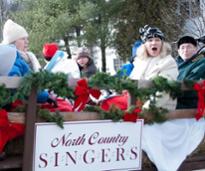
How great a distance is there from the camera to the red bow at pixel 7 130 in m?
3.47

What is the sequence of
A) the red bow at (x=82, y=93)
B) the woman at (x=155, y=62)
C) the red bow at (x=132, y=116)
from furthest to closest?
1. the woman at (x=155, y=62)
2. the red bow at (x=132, y=116)
3. the red bow at (x=82, y=93)

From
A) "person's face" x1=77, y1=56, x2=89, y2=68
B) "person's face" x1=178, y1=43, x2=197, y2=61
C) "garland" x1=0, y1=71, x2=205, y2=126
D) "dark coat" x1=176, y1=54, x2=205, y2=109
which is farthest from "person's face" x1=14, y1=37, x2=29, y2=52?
"person's face" x1=77, y1=56, x2=89, y2=68

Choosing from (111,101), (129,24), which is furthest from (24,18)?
(111,101)

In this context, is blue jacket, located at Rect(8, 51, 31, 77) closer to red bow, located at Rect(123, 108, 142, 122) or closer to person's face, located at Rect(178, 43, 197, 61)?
red bow, located at Rect(123, 108, 142, 122)

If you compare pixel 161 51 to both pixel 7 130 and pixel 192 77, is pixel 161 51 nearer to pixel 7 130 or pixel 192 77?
pixel 192 77

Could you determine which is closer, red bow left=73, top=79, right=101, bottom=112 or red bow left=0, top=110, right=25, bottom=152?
red bow left=0, top=110, right=25, bottom=152

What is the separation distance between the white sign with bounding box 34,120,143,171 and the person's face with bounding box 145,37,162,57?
0.91 m

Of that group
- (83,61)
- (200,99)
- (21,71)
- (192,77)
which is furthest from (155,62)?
(83,61)

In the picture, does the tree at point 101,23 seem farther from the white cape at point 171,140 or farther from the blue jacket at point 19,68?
the blue jacket at point 19,68

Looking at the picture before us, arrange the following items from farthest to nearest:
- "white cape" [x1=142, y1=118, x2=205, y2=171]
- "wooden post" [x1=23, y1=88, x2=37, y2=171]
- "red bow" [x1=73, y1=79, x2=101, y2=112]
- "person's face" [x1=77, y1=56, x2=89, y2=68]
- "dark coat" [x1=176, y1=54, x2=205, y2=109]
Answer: "person's face" [x1=77, y1=56, x2=89, y2=68]
"dark coat" [x1=176, y1=54, x2=205, y2=109]
"white cape" [x1=142, y1=118, x2=205, y2=171]
"red bow" [x1=73, y1=79, x2=101, y2=112]
"wooden post" [x1=23, y1=88, x2=37, y2=171]

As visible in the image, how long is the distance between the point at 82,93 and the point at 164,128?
→ 3.20 ft

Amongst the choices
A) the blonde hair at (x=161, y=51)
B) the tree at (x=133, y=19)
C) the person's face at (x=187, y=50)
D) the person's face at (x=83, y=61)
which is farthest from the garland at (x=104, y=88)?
the tree at (x=133, y=19)

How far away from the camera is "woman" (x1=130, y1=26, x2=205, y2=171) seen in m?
4.27

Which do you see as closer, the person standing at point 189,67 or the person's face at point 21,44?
the person's face at point 21,44
